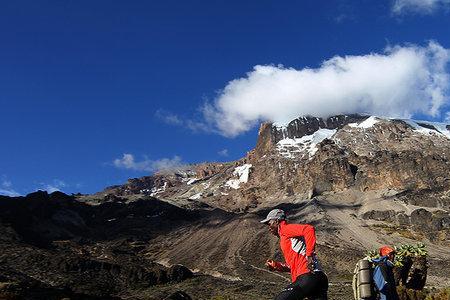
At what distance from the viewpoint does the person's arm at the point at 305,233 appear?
29.9 feet

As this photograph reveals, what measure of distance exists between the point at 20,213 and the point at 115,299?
121 meters

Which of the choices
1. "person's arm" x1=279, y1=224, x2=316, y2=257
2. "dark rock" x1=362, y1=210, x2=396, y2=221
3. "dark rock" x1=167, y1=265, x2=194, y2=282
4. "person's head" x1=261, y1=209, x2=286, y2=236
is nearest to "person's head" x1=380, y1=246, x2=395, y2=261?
"person's arm" x1=279, y1=224, x2=316, y2=257

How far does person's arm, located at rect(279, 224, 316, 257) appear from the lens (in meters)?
9.12

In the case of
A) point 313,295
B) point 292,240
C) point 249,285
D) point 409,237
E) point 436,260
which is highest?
point 409,237

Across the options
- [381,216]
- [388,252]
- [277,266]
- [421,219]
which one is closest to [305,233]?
[277,266]

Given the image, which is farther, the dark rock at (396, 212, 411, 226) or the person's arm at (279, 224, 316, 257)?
the dark rock at (396, 212, 411, 226)

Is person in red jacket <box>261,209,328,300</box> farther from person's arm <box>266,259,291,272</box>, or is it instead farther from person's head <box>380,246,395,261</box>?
person's head <box>380,246,395,261</box>

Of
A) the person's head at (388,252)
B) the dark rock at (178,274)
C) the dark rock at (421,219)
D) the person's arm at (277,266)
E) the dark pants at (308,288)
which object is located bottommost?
the dark pants at (308,288)

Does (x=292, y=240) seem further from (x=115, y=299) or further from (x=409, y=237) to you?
(x=409, y=237)

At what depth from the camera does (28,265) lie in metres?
117

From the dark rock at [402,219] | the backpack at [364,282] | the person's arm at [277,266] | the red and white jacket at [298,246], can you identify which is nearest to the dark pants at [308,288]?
the red and white jacket at [298,246]

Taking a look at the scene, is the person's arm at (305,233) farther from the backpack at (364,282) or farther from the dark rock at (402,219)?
the dark rock at (402,219)

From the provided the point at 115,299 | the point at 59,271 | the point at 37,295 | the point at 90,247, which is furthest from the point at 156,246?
the point at 37,295

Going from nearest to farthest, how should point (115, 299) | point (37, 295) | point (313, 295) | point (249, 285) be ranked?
point (313, 295) → point (37, 295) → point (115, 299) → point (249, 285)
